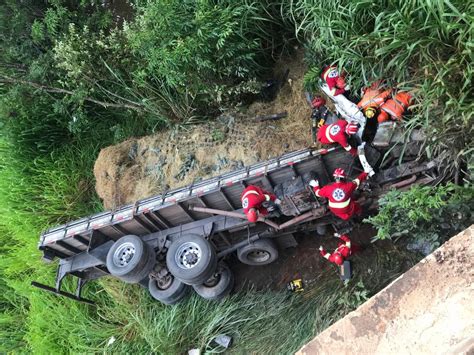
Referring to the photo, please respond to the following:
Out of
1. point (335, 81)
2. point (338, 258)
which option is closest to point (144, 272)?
point (338, 258)

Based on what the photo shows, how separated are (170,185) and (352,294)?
3.32 m

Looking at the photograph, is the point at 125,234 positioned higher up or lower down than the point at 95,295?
higher up

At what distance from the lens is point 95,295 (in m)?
8.17

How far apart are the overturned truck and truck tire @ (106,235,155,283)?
0.01 m

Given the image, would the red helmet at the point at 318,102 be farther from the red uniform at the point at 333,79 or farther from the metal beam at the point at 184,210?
the metal beam at the point at 184,210

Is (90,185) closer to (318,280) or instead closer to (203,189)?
(203,189)

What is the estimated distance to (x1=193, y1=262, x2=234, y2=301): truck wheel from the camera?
22.3 ft

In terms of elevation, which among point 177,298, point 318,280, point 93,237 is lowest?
point 318,280

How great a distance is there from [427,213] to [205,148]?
148 inches

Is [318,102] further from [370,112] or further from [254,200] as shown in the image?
[254,200]

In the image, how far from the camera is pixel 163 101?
782 cm

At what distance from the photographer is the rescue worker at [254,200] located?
18.2 feet

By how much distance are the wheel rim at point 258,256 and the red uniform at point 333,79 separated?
2526mm

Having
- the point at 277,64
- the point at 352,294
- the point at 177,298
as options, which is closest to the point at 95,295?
the point at 177,298
